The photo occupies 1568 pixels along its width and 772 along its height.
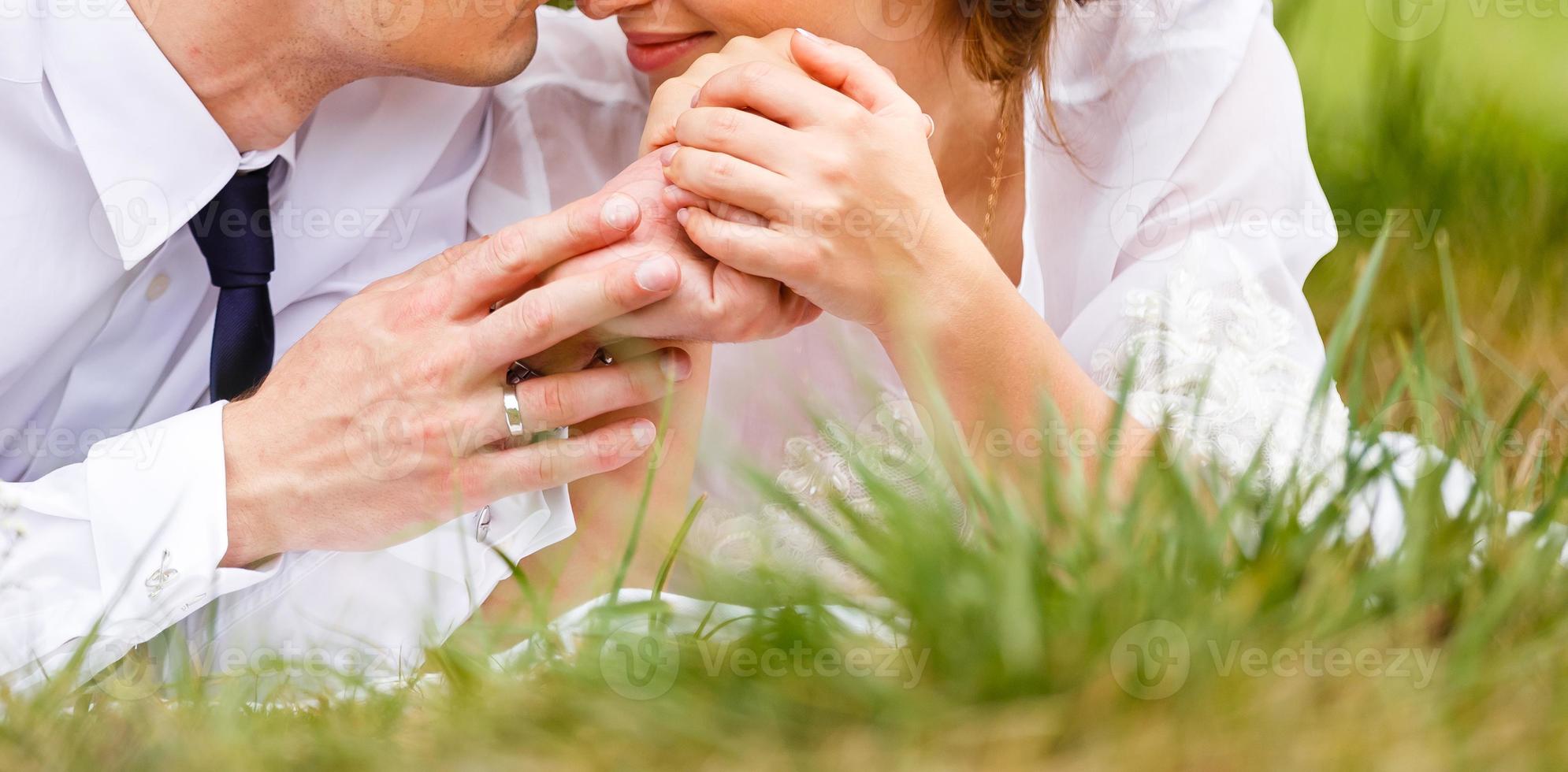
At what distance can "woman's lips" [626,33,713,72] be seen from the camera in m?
2.12

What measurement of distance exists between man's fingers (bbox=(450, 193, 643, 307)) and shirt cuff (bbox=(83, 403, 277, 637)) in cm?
45

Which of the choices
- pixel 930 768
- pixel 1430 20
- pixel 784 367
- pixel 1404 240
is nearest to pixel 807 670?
pixel 930 768

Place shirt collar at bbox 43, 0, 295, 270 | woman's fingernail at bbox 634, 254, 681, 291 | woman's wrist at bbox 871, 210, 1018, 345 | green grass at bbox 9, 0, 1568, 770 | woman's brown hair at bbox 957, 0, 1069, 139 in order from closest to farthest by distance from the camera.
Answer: green grass at bbox 9, 0, 1568, 770 < woman's fingernail at bbox 634, 254, 681, 291 < woman's wrist at bbox 871, 210, 1018, 345 < shirt collar at bbox 43, 0, 295, 270 < woman's brown hair at bbox 957, 0, 1069, 139

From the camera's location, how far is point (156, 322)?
7.28 feet

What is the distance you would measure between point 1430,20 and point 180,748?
323 cm

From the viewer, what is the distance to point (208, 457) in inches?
72.8

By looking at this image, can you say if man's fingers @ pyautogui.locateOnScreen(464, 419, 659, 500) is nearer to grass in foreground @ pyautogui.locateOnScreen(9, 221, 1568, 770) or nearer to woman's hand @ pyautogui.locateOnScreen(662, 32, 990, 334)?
woman's hand @ pyautogui.locateOnScreen(662, 32, 990, 334)

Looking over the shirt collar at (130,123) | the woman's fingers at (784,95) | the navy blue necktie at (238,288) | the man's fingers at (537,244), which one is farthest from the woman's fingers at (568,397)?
the shirt collar at (130,123)

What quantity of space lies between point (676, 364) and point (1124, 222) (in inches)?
34.8

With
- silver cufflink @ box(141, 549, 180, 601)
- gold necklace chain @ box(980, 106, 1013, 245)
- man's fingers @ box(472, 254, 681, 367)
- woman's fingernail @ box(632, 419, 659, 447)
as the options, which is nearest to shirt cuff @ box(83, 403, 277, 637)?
silver cufflink @ box(141, 549, 180, 601)

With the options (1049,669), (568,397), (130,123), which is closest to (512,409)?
(568,397)

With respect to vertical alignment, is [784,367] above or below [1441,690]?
below

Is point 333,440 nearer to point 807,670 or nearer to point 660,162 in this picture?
point 660,162

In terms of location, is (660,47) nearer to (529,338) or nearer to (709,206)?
(709,206)
